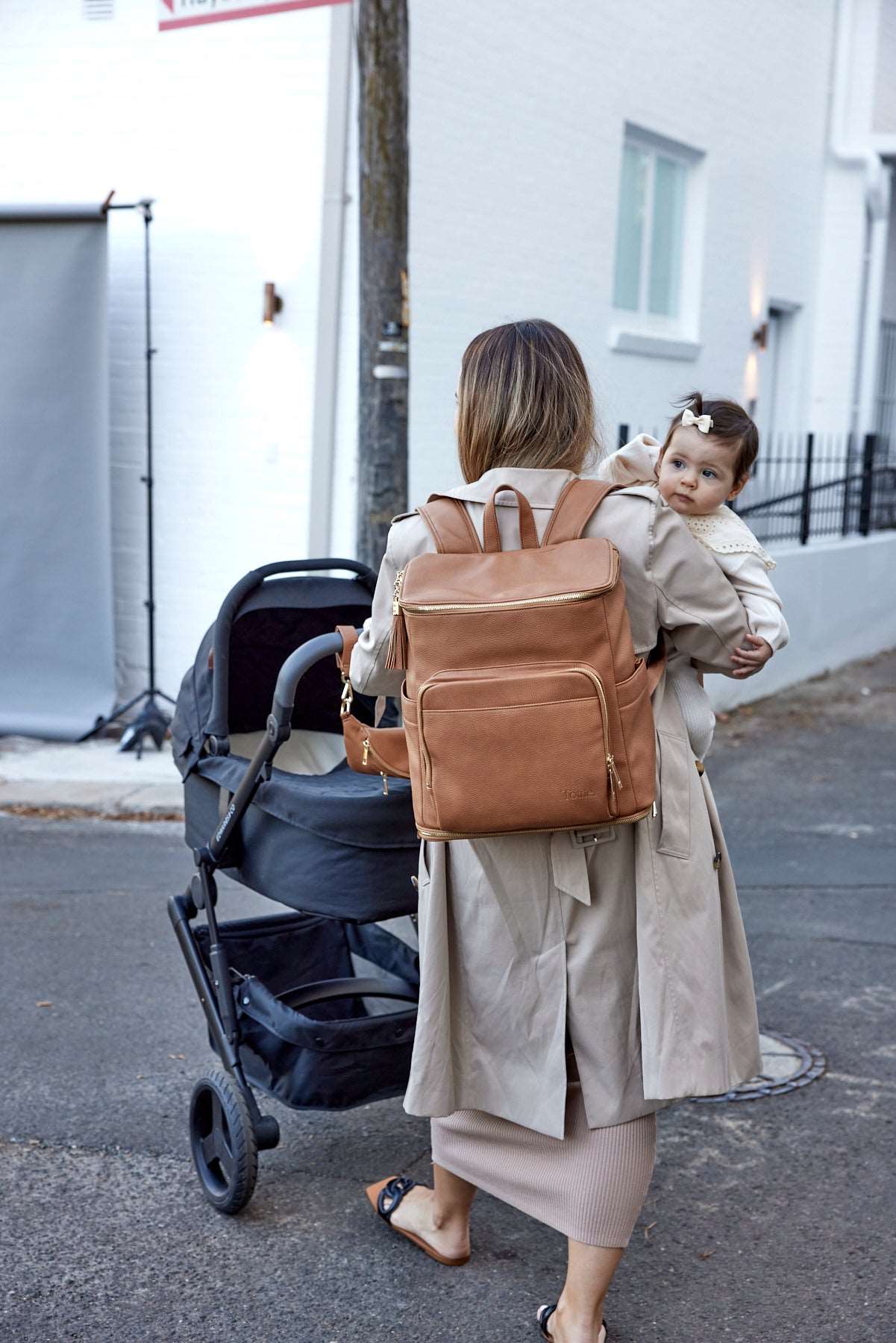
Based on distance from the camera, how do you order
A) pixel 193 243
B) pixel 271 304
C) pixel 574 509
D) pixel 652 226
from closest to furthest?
pixel 574 509, pixel 271 304, pixel 193 243, pixel 652 226

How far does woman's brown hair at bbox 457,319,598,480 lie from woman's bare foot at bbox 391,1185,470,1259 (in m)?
1.64

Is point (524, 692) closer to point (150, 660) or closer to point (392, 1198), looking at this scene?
point (392, 1198)

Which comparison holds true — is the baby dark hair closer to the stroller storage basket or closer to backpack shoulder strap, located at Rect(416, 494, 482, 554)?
backpack shoulder strap, located at Rect(416, 494, 482, 554)

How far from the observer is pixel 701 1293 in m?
2.95

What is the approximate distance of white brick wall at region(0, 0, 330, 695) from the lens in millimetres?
7461

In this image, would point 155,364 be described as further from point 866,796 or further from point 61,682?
point 866,796

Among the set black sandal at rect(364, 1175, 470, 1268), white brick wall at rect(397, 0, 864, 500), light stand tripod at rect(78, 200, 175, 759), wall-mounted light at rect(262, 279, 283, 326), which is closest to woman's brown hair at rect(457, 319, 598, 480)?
black sandal at rect(364, 1175, 470, 1268)

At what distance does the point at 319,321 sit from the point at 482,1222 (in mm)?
5333

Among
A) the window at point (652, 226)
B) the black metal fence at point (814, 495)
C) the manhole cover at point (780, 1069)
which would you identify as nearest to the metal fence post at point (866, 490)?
the black metal fence at point (814, 495)

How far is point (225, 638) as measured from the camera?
311 centimetres

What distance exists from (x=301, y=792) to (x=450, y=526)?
0.76 metres

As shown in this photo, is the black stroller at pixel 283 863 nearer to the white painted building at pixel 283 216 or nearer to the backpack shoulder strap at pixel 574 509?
the backpack shoulder strap at pixel 574 509

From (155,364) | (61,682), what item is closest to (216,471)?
(155,364)

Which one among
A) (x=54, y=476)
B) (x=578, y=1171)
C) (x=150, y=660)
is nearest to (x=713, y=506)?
(x=578, y=1171)
